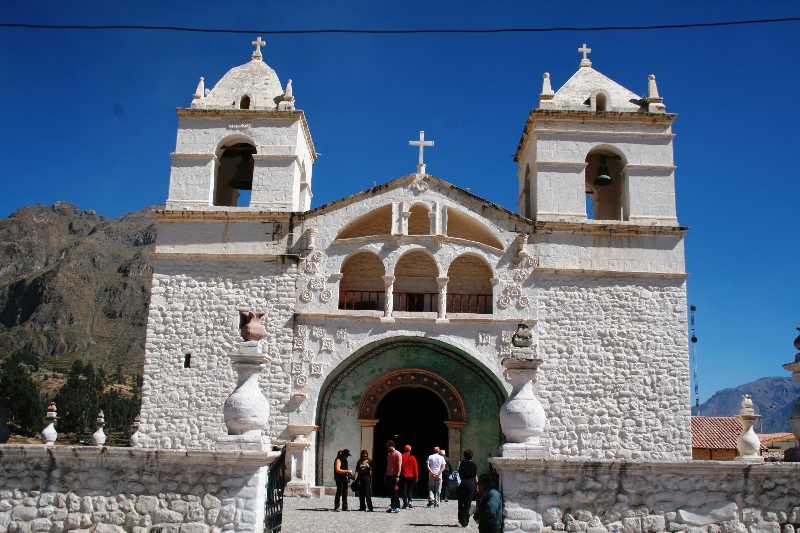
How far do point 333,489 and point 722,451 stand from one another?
59.1 feet

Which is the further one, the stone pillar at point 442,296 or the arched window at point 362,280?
the arched window at point 362,280

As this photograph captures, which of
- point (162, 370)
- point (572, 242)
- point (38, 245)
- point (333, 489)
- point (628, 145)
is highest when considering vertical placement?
point (38, 245)

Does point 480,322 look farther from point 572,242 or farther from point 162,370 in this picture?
point 162,370

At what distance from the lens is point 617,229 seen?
58.6ft

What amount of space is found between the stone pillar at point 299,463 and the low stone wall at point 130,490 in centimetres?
737

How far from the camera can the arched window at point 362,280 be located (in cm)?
1883

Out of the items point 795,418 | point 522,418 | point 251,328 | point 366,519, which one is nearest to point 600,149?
point 795,418

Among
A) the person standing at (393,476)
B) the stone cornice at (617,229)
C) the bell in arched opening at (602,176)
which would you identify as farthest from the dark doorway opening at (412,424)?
the bell in arched opening at (602,176)

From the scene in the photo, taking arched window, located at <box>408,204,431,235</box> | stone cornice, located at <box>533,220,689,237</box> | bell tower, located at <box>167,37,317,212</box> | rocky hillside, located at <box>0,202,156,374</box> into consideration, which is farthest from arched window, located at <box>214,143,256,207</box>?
rocky hillside, located at <box>0,202,156,374</box>

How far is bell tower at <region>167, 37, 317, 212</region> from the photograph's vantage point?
60.0 ft

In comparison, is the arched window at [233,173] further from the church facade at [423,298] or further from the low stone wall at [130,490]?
the low stone wall at [130,490]

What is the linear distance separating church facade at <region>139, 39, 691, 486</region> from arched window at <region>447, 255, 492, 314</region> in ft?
0.16

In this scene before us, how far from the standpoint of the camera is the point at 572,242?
1794cm

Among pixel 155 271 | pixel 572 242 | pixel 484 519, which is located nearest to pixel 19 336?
pixel 155 271
